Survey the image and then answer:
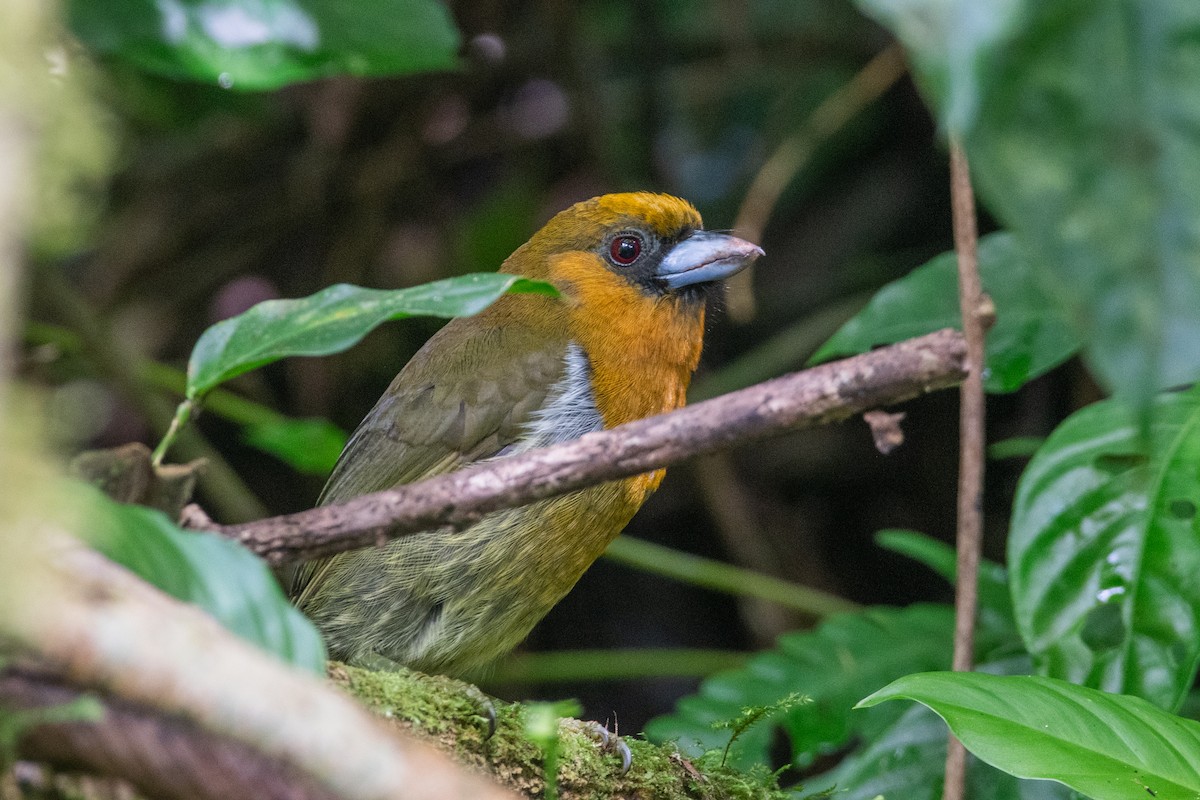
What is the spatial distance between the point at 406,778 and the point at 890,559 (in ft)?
13.7

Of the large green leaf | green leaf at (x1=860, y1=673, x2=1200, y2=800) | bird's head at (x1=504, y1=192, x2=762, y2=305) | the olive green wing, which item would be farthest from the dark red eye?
the large green leaf

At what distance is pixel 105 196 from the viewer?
462 cm

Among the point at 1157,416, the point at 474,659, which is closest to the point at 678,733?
the point at 474,659

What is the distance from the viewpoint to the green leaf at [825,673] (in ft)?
8.93

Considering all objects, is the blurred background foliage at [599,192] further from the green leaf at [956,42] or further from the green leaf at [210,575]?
the green leaf at [956,42]

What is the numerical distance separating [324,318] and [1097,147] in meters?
1.22

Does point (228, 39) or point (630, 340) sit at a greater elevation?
point (228, 39)

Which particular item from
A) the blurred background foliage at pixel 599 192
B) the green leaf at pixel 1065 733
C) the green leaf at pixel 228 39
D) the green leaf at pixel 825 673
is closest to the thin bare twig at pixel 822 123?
the blurred background foliage at pixel 599 192

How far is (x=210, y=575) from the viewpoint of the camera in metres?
1.26

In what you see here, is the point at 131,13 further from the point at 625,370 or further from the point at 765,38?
the point at 765,38

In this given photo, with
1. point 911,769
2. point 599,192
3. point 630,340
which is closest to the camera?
point 911,769

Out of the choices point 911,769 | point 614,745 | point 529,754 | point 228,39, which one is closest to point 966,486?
point 911,769

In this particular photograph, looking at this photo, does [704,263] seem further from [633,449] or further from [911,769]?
[633,449]

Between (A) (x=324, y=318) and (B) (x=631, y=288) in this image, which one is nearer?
(A) (x=324, y=318)
